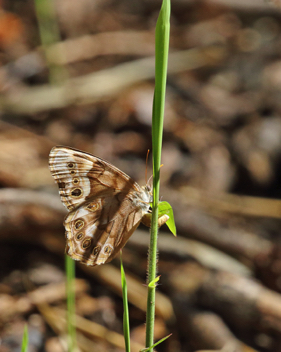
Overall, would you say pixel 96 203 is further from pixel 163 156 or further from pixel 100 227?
pixel 163 156

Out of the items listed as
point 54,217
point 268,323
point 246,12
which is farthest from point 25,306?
point 246,12

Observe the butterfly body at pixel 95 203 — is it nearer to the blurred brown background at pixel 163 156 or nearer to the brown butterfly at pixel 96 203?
the brown butterfly at pixel 96 203

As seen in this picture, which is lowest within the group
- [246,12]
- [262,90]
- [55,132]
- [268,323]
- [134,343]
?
[134,343]

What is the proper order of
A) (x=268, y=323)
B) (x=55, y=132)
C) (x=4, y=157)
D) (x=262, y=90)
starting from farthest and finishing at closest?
(x=262, y=90)
(x=55, y=132)
(x=4, y=157)
(x=268, y=323)

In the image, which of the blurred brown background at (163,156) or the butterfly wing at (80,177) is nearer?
the butterfly wing at (80,177)

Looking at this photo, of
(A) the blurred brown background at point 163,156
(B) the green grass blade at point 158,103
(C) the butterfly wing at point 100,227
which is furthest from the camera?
(A) the blurred brown background at point 163,156

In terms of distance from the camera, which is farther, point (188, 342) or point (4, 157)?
point (4, 157)

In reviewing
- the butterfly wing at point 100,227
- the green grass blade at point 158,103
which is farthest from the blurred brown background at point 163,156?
the green grass blade at point 158,103

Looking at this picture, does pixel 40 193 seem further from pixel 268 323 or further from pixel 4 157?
pixel 268 323
